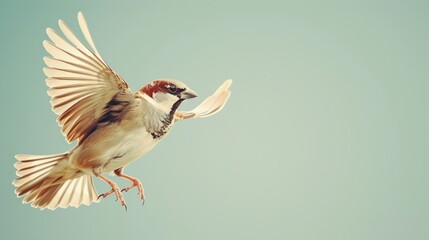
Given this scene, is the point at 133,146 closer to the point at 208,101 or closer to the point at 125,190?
the point at 125,190

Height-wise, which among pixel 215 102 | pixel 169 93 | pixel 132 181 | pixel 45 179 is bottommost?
pixel 45 179

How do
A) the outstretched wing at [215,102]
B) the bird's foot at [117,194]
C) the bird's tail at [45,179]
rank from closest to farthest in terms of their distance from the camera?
1. the bird's foot at [117,194]
2. the bird's tail at [45,179]
3. the outstretched wing at [215,102]

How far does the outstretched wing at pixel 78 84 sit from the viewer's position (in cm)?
312

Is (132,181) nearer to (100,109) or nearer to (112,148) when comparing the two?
(112,148)

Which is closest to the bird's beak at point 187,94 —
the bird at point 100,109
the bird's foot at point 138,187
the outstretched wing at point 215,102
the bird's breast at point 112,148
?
the bird at point 100,109

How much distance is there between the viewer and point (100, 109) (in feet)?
10.9

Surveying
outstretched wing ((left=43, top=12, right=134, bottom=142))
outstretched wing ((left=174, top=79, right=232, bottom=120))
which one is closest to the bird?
outstretched wing ((left=43, top=12, right=134, bottom=142))

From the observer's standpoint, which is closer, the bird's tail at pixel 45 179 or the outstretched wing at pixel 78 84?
the outstretched wing at pixel 78 84

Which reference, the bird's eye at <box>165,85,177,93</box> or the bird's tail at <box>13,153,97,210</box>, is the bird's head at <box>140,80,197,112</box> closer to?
the bird's eye at <box>165,85,177,93</box>

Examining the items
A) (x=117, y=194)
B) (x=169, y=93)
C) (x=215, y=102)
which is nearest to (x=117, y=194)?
(x=117, y=194)

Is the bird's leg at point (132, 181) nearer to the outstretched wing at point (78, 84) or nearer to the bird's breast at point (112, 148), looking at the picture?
the bird's breast at point (112, 148)

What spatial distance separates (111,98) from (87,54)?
0.90 ft

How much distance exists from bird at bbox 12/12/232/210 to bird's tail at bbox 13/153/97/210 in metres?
0.01

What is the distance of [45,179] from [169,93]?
38.1 inches
